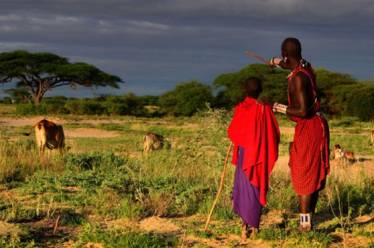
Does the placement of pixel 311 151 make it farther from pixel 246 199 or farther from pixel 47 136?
pixel 47 136

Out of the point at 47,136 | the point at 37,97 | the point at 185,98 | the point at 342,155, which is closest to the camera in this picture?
the point at 47,136

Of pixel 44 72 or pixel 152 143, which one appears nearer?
pixel 152 143

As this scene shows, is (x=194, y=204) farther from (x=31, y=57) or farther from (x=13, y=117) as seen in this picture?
(x=31, y=57)

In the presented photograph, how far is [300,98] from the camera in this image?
5.19m

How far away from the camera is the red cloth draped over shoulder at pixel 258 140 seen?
17.4ft

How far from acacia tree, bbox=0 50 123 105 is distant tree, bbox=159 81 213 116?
603 cm

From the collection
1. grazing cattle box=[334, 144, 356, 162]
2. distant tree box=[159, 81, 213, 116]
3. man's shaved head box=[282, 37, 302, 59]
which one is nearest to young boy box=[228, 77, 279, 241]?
man's shaved head box=[282, 37, 302, 59]

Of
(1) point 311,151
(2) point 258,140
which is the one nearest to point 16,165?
(2) point 258,140

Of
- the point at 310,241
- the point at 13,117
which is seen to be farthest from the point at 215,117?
the point at 13,117

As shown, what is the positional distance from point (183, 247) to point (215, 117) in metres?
2.27

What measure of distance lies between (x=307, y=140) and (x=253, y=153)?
0.47 metres

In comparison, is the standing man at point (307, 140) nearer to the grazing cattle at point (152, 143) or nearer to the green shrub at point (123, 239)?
the green shrub at point (123, 239)

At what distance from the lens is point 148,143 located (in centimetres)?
1565

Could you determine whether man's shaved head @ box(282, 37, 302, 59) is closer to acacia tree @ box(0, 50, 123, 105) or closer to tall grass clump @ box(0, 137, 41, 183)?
tall grass clump @ box(0, 137, 41, 183)
